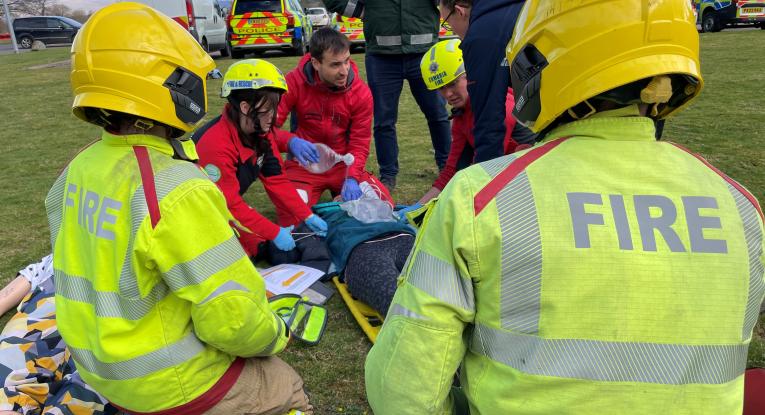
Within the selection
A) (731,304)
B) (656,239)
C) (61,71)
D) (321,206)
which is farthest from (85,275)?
(61,71)

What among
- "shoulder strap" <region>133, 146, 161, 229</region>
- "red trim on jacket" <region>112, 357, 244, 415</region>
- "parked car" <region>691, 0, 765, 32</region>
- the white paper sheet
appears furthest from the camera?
"parked car" <region>691, 0, 765, 32</region>

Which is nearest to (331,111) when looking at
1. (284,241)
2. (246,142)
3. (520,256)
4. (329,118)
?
(329,118)

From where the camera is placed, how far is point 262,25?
1566cm

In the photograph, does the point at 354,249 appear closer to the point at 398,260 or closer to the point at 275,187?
the point at 398,260

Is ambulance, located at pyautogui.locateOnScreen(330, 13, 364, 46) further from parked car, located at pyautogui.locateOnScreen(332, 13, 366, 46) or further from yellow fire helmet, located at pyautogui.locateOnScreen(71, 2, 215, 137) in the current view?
yellow fire helmet, located at pyautogui.locateOnScreen(71, 2, 215, 137)

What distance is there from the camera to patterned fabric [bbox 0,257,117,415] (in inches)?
87.4

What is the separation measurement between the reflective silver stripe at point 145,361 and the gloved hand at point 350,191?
8.78 ft

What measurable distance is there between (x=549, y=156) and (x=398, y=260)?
89.6 inches

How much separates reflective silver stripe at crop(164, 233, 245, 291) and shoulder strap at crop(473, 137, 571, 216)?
0.96 meters

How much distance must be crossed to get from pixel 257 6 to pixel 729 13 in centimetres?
1465

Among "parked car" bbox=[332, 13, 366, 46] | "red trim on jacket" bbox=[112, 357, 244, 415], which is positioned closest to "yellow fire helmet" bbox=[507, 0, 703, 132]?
"red trim on jacket" bbox=[112, 357, 244, 415]

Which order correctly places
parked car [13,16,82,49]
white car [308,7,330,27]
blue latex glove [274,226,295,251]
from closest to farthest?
blue latex glove [274,226,295,251], white car [308,7,330,27], parked car [13,16,82,49]

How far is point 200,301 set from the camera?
1.73 meters

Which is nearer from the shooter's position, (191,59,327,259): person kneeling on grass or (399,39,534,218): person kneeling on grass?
(191,59,327,259): person kneeling on grass
